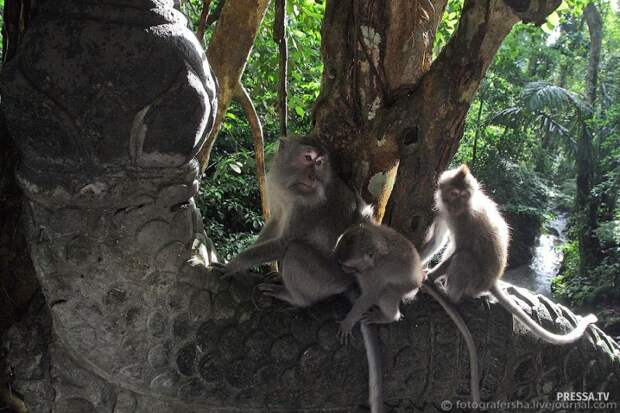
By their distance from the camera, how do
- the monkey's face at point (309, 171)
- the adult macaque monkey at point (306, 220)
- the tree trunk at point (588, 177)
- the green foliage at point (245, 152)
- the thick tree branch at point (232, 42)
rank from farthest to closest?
the tree trunk at point (588, 177) < the green foliage at point (245, 152) < the thick tree branch at point (232, 42) < the monkey's face at point (309, 171) < the adult macaque monkey at point (306, 220)

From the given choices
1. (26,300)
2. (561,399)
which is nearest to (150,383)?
(26,300)

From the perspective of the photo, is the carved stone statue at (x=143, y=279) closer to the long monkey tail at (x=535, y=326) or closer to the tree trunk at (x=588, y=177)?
the long monkey tail at (x=535, y=326)

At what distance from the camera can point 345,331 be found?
2244 mm

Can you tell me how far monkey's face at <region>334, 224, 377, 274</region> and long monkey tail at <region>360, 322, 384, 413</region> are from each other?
1.16 feet

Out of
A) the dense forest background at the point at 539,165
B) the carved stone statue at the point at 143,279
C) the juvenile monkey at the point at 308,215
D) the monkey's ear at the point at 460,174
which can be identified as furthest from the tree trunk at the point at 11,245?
the dense forest background at the point at 539,165

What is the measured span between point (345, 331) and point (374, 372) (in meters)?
0.19

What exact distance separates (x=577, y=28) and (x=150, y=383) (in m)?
18.4

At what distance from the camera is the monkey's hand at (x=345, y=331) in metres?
2.23

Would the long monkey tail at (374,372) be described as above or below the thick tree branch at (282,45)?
below

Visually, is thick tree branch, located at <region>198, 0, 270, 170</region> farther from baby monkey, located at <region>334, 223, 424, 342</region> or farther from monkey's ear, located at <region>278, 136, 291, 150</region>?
baby monkey, located at <region>334, 223, 424, 342</region>

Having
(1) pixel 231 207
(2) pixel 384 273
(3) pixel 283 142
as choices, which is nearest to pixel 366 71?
(3) pixel 283 142

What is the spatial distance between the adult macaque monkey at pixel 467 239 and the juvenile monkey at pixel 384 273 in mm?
263

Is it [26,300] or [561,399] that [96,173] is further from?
[561,399]

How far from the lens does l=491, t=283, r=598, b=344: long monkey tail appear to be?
249cm
